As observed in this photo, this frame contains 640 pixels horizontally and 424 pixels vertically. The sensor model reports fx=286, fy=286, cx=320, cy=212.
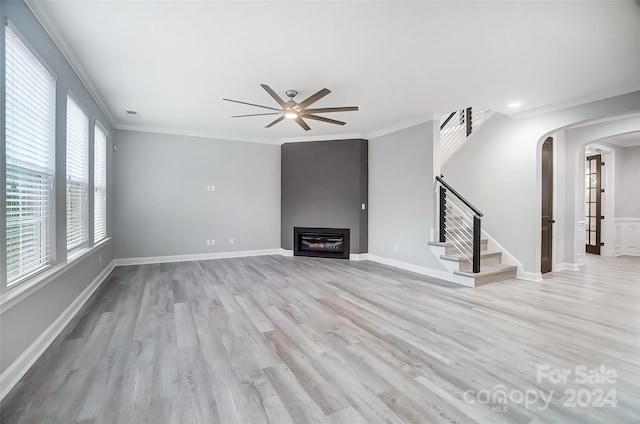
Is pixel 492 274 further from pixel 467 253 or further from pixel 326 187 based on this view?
pixel 326 187

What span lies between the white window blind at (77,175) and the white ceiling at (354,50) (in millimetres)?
502

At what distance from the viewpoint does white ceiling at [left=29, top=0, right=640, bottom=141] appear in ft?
7.39

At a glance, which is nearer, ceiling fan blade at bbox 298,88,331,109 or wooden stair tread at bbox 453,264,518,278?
ceiling fan blade at bbox 298,88,331,109

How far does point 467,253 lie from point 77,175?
579 cm

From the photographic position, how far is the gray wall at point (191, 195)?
18.5ft

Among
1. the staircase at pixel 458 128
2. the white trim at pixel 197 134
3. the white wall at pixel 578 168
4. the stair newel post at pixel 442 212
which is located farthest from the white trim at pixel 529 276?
the white trim at pixel 197 134

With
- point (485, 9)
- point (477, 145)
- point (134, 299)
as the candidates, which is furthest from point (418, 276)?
point (134, 299)

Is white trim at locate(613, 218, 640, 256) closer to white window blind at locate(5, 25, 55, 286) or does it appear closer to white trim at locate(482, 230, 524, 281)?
white trim at locate(482, 230, 524, 281)

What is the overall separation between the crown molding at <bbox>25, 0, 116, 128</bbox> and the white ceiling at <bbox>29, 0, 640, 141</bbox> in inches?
0.7

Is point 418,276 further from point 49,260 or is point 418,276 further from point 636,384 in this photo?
point 49,260

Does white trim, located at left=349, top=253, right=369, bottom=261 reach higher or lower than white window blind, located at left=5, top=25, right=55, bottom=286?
lower

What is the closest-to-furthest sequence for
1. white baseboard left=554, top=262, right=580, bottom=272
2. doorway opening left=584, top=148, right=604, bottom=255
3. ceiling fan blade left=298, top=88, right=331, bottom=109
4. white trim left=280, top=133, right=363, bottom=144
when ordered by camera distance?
ceiling fan blade left=298, top=88, right=331, bottom=109 → white baseboard left=554, top=262, right=580, bottom=272 → white trim left=280, top=133, right=363, bottom=144 → doorway opening left=584, top=148, right=604, bottom=255

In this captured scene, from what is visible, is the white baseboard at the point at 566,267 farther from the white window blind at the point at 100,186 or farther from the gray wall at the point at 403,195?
the white window blind at the point at 100,186

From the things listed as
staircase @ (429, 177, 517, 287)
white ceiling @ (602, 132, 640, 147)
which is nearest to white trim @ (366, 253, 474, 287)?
staircase @ (429, 177, 517, 287)
